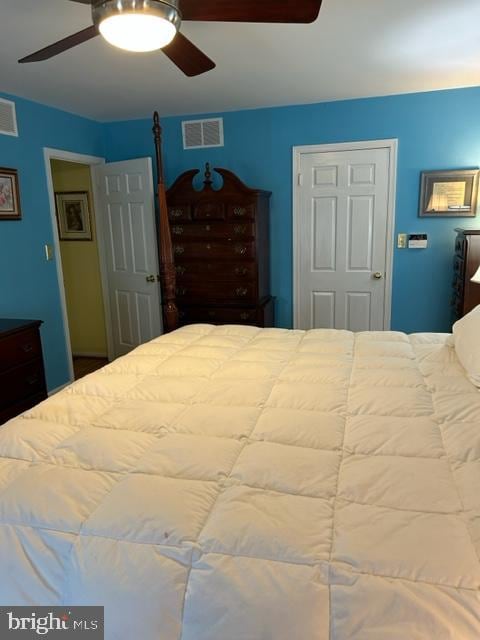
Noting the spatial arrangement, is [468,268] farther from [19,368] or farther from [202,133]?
[19,368]

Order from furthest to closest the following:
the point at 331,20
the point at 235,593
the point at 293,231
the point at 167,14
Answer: the point at 293,231, the point at 331,20, the point at 167,14, the point at 235,593

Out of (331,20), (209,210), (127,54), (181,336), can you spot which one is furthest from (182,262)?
(331,20)

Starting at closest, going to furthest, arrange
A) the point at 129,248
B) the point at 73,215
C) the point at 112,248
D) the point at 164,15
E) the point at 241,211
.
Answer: the point at 164,15
the point at 241,211
the point at 129,248
the point at 112,248
the point at 73,215

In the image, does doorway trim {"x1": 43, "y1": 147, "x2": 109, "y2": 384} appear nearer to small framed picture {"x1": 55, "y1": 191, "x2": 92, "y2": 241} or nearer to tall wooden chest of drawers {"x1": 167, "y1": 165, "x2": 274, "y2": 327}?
small framed picture {"x1": 55, "y1": 191, "x2": 92, "y2": 241}

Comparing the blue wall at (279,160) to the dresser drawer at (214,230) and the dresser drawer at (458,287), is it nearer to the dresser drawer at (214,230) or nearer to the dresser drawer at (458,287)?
the dresser drawer at (458,287)

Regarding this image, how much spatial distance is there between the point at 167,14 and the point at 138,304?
291 cm

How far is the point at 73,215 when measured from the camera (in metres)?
4.66

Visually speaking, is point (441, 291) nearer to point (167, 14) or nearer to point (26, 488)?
point (167, 14)

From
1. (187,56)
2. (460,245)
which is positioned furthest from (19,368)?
(460,245)

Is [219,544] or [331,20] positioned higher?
[331,20]

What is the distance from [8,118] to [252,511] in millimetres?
3380

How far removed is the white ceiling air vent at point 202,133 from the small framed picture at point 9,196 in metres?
1.54

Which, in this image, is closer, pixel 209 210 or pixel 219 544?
pixel 219 544

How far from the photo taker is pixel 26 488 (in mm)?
1160
